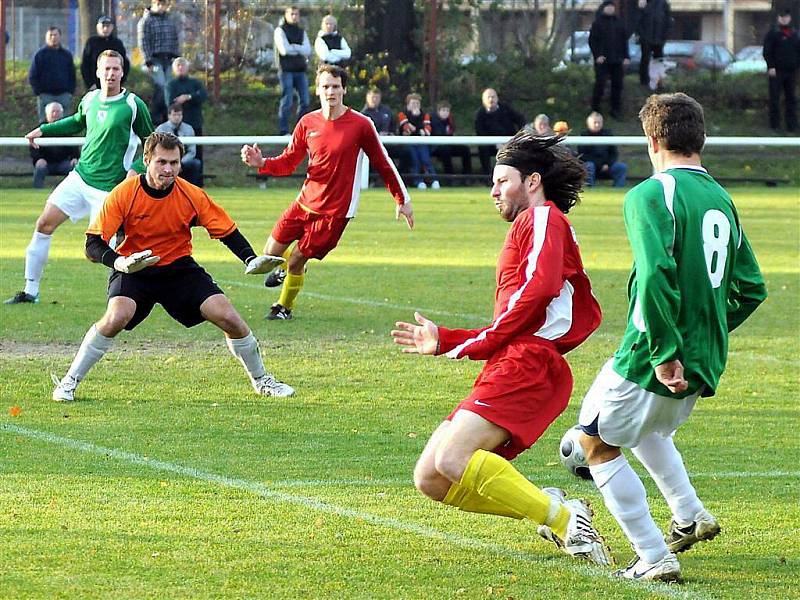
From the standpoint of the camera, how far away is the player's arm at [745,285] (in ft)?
17.2

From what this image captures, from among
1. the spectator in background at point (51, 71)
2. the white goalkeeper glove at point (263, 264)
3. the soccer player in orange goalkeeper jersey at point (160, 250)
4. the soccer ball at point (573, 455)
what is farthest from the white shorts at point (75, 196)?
the spectator in background at point (51, 71)

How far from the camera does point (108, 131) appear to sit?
11.8 metres

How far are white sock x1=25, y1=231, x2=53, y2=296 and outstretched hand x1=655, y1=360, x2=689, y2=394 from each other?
834 centimetres

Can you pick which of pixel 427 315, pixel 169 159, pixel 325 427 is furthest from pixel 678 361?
pixel 427 315

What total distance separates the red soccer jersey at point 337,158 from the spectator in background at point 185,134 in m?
11.1

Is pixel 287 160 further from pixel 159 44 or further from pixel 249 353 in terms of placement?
pixel 159 44

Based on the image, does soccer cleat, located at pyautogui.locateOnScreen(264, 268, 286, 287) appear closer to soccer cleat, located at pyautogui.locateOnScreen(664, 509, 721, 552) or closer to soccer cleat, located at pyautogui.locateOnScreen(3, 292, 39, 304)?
soccer cleat, located at pyautogui.locateOnScreen(3, 292, 39, 304)

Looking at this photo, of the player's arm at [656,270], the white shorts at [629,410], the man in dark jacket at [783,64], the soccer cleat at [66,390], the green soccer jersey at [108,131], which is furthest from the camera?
the man in dark jacket at [783,64]

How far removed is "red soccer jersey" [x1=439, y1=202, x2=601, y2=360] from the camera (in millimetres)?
5148

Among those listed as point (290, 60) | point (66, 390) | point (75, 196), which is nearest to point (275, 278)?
point (75, 196)

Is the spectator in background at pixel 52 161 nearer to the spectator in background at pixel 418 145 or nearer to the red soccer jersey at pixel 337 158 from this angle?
the spectator in background at pixel 418 145

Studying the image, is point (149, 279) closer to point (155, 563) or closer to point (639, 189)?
point (155, 563)

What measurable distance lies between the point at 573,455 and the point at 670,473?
Result: 108 centimetres

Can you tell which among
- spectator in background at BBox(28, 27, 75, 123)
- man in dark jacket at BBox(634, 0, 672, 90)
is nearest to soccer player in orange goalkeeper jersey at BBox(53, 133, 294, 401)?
spectator in background at BBox(28, 27, 75, 123)
